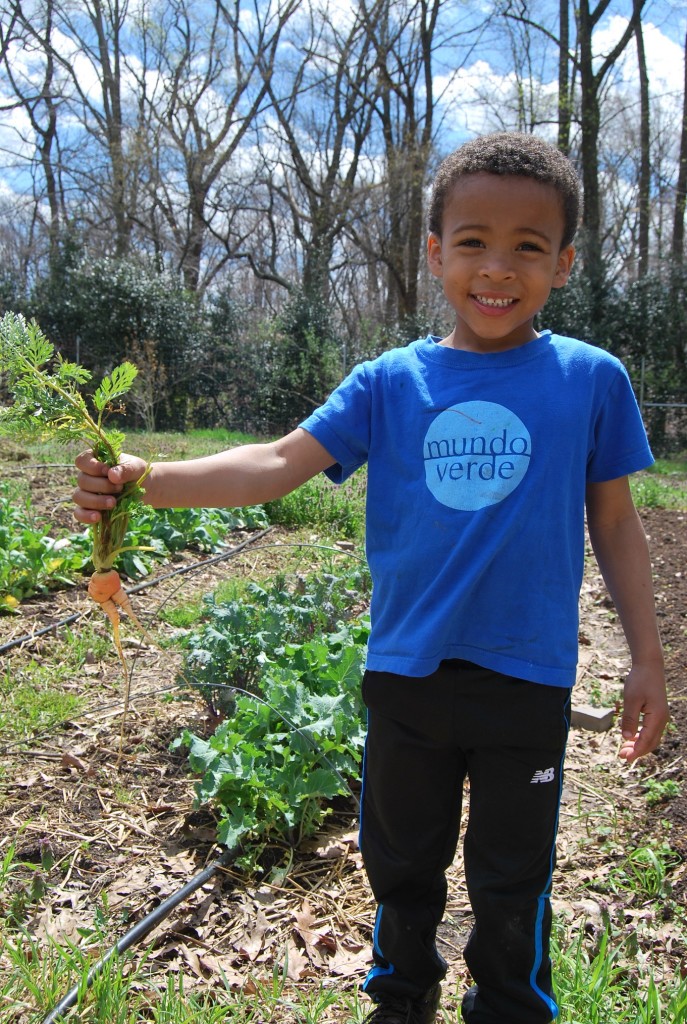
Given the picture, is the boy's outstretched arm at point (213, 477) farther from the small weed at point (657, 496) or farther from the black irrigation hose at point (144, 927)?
the small weed at point (657, 496)

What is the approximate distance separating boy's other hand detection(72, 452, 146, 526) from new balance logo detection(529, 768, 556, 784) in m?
0.97

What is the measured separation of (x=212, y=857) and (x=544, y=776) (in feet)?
4.51

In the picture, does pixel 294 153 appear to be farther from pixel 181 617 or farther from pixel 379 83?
pixel 181 617

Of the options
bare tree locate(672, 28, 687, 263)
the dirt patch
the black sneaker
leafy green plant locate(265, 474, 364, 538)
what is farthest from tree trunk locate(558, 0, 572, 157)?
the black sneaker

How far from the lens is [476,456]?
162 cm

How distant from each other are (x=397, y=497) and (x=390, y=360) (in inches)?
12.9

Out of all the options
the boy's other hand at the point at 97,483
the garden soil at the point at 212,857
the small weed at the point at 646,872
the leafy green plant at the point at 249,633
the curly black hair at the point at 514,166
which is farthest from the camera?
the leafy green plant at the point at 249,633

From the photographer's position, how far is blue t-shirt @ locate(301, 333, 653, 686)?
5.18 feet

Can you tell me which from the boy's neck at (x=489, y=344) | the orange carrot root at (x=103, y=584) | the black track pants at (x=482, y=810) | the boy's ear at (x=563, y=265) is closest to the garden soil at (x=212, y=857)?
the black track pants at (x=482, y=810)

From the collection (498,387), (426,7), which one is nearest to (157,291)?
(426,7)

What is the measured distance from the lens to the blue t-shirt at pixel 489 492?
1580mm

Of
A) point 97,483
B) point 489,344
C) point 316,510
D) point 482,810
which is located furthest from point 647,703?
point 316,510

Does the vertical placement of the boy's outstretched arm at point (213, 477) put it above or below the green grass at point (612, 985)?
above

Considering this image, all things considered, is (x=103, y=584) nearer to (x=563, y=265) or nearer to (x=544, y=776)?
(x=544, y=776)
